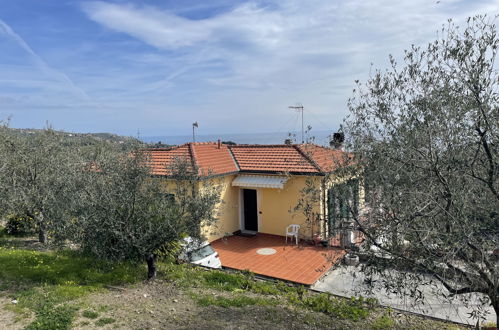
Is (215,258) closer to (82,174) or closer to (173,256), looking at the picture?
(173,256)

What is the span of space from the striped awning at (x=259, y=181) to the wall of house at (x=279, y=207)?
818 mm

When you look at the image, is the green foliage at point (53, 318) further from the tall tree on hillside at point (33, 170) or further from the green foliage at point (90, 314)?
the tall tree on hillside at point (33, 170)

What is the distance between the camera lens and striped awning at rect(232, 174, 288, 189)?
78.2 feet

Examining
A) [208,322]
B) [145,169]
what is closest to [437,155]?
[208,322]

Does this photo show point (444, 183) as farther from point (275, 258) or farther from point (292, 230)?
point (292, 230)

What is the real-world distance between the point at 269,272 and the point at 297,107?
35.0ft

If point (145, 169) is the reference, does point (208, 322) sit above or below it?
below

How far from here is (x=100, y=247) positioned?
11.6 meters

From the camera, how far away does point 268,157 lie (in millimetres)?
26797

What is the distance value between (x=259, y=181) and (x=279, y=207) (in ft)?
7.91

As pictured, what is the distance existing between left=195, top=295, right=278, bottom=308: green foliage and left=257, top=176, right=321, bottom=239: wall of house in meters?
11.7

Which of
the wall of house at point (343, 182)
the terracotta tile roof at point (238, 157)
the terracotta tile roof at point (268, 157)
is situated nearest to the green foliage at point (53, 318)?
the wall of house at point (343, 182)

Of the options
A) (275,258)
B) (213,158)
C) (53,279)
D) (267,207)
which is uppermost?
(213,158)

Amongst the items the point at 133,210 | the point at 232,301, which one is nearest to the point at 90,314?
the point at 133,210
